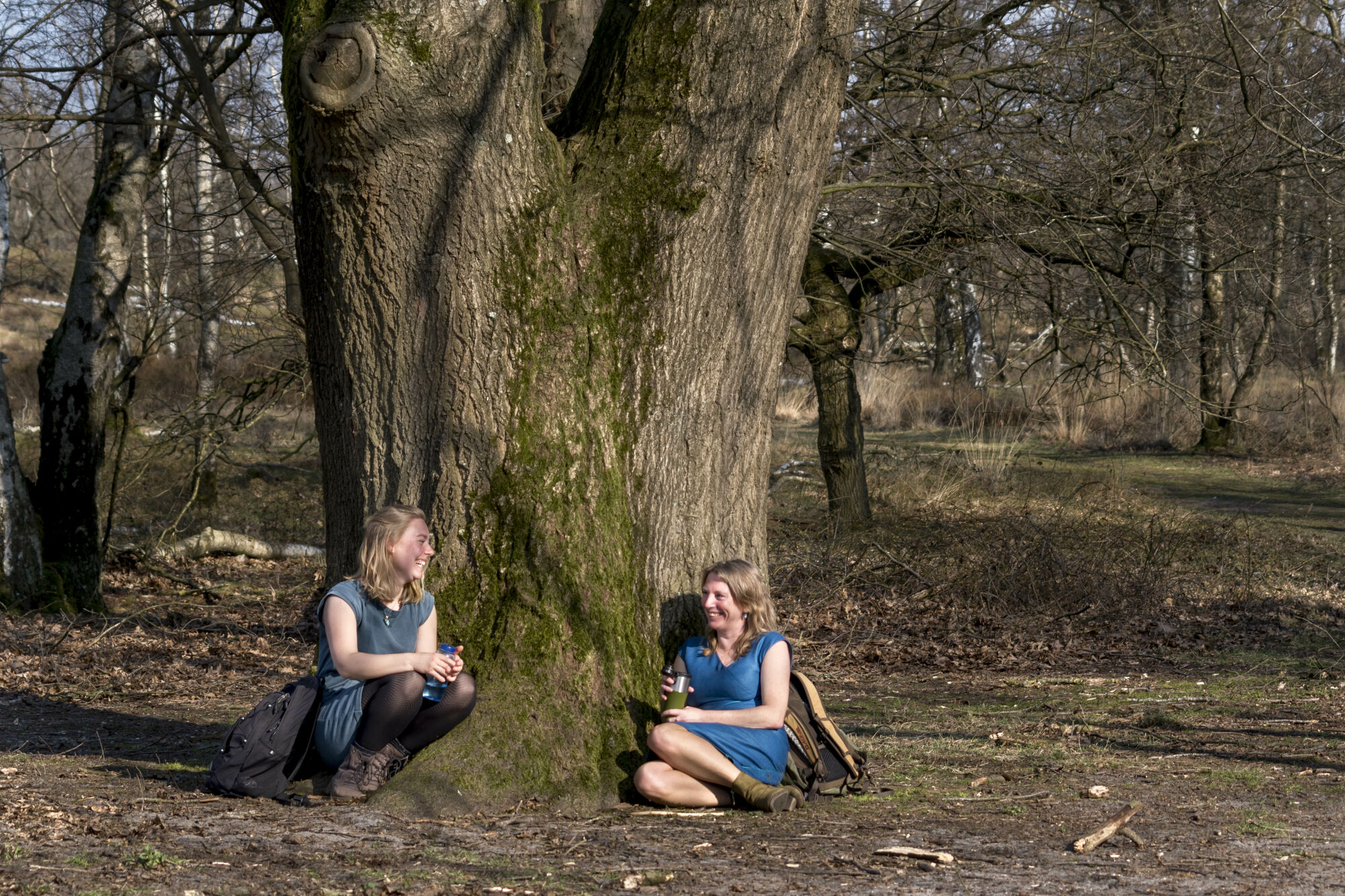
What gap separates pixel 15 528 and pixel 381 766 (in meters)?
6.23

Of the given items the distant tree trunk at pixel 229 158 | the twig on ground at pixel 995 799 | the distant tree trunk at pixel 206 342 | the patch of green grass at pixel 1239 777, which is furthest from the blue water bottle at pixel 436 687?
the distant tree trunk at pixel 206 342

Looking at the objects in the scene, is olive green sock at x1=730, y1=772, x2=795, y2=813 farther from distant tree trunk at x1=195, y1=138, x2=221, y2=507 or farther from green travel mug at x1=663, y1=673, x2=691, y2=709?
distant tree trunk at x1=195, y1=138, x2=221, y2=507

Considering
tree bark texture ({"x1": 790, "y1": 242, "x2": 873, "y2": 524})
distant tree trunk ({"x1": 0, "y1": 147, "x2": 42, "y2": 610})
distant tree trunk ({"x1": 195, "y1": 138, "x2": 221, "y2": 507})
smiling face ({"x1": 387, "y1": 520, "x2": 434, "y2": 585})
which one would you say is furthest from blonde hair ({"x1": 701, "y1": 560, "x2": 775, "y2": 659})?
distant tree trunk ({"x1": 0, "y1": 147, "x2": 42, "y2": 610})

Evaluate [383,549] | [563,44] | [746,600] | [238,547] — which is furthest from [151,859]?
[238,547]

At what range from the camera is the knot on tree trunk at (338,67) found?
4.32 metres

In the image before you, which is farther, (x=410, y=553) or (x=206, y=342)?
(x=206, y=342)

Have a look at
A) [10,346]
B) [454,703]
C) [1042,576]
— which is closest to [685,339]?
[454,703]

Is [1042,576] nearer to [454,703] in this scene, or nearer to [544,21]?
[544,21]

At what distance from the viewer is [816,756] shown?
4676 millimetres

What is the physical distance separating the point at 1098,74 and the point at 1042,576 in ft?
13.2

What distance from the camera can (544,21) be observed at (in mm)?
8820

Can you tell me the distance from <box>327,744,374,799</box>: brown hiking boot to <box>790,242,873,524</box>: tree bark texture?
6938 mm

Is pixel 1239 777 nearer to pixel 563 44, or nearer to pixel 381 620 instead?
pixel 381 620

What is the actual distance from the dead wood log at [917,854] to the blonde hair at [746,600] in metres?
1.04
